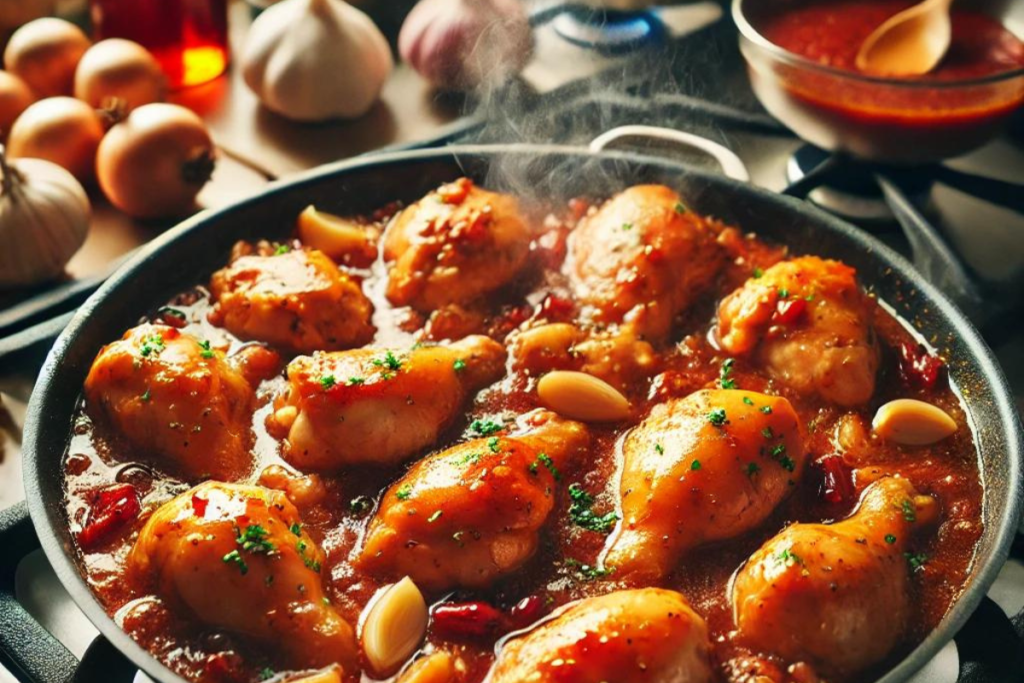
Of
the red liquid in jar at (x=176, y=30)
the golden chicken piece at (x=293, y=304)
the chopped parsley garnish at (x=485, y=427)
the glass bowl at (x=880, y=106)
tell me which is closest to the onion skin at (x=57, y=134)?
the red liquid in jar at (x=176, y=30)

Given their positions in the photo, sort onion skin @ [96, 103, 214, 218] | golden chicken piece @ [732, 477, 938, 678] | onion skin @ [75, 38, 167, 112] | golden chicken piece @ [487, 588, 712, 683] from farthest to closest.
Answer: onion skin @ [75, 38, 167, 112]
onion skin @ [96, 103, 214, 218]
golden chicken piece @ [732, 477, 938, 678]
golden chicken piece @ [487, 588, 712, 683]

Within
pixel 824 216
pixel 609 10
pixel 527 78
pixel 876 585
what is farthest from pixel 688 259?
pixel 609 10

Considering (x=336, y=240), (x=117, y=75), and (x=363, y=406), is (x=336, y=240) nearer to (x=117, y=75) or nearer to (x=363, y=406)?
(x=363, y=406)

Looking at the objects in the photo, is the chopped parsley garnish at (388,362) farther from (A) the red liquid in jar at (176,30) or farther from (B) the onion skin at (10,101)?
(A) the red liquid in jar at (176,30)

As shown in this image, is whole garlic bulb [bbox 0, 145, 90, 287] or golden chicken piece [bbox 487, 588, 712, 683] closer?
golden chicken piece [bbox 487, 588, 712, 683]

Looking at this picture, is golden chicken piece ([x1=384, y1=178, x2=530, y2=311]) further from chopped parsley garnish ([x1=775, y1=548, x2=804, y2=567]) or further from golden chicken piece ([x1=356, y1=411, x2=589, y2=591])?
chopped parsley garnish ([x1=775, y1=548, x2=804, y2=567])

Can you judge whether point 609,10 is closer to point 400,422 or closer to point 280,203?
point 280,203

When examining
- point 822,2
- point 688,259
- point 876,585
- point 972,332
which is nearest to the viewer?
point 876,585

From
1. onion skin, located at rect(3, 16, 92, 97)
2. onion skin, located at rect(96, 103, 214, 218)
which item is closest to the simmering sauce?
onion skin, located at rect(96, 103, 214, 218)

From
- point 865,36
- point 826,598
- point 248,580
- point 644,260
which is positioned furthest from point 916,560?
point 865,36
